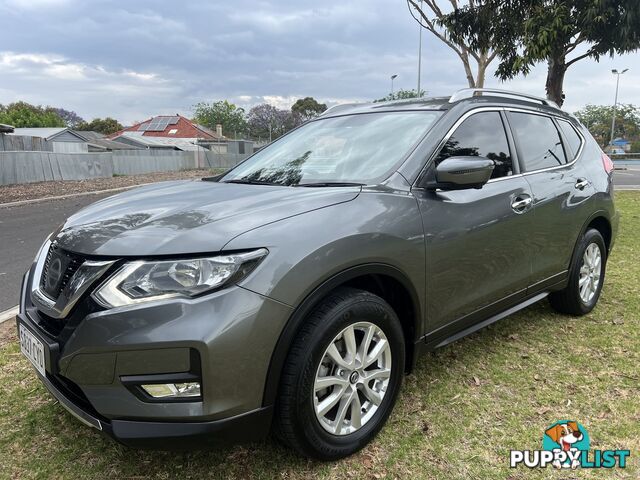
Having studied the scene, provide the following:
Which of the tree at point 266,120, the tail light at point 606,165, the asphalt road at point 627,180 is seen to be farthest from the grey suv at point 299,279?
the tree at point 266,120

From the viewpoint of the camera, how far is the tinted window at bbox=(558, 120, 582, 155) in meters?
3.89

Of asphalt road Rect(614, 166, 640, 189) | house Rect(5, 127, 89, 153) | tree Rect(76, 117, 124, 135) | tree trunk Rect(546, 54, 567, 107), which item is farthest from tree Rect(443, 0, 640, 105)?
tree Rect(76, 117, 124, 135)

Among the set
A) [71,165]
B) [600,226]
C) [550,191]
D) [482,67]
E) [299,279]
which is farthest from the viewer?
[71,165]

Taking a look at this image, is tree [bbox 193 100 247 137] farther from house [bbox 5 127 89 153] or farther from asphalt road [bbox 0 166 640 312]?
asphalt road [bbox 0 166 640 312]

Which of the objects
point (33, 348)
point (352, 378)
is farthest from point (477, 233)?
point (33, 348)

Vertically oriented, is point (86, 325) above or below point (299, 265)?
below

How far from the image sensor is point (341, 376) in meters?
2.19

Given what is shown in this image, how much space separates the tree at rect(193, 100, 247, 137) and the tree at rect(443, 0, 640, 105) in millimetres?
84658

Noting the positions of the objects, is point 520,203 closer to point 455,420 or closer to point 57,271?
point 455,420

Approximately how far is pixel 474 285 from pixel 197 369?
5.57 feet

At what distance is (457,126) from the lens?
286cm

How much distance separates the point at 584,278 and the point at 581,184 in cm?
80

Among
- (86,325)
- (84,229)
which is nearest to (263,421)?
(86,325)

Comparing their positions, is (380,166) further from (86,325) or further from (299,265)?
(86,325)
